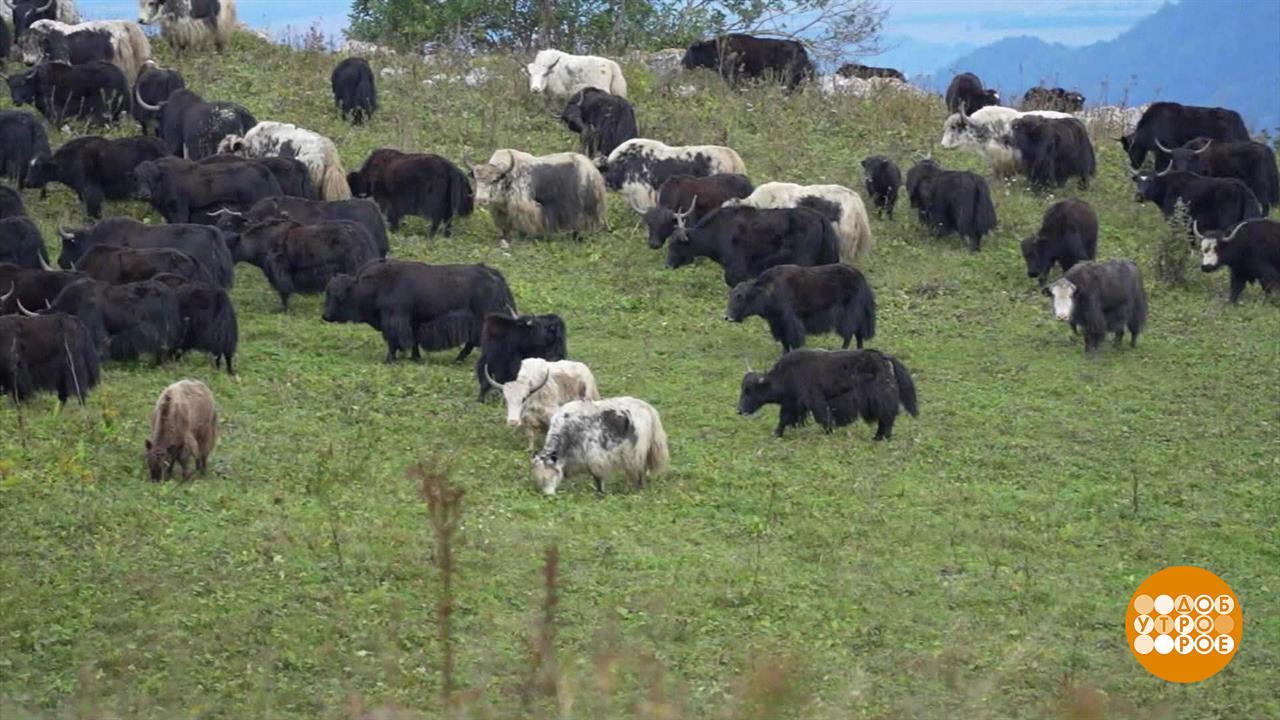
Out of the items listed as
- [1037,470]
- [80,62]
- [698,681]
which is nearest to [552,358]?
[1037,470]

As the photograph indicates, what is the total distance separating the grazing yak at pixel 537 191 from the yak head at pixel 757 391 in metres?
6.09

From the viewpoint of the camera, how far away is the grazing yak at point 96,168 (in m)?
19.1

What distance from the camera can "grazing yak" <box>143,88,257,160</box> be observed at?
20.7 metres

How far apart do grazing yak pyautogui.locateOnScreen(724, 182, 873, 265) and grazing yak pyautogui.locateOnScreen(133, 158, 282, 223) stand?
4.40m

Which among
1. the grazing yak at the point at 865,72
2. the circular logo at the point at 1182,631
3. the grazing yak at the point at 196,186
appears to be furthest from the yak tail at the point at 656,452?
Answer: the grazing yak at the point at 865,72

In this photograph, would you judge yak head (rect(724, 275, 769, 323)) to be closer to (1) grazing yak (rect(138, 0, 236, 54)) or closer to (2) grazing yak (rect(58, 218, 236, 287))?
(2) grazing yak (rect(58, 218, 236, 287))

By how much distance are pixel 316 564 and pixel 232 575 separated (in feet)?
1.46

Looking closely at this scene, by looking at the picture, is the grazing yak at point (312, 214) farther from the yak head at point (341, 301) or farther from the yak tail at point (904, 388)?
the yak tail at point (904, 388)

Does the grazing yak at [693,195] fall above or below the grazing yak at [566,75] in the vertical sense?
below

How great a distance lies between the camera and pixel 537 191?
19797mm

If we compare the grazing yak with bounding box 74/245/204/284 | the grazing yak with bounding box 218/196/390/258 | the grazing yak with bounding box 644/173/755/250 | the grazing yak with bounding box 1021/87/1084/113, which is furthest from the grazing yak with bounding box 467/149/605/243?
the grazing yak with bounding box 1021/87/1084/113

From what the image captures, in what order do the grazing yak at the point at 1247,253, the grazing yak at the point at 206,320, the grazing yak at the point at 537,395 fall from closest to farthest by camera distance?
the grazing yak at the point at 537,395, the grazing yak at the point at 206,320, the grazing yak at the point at 1247,253

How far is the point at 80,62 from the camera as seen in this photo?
76.5ft

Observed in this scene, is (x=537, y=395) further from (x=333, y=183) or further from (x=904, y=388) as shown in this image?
(x=333, y=183)
